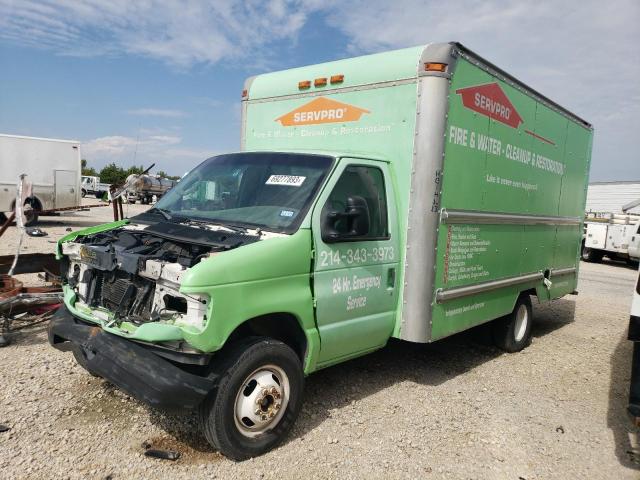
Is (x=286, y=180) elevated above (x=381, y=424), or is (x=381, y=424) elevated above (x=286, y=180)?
(x=286, y=180)

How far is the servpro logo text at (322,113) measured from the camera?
514 centimetres

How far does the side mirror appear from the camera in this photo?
3.99m

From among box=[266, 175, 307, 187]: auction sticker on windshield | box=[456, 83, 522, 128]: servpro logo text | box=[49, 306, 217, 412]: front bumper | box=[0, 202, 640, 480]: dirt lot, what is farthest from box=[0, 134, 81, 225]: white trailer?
box=[456, 83, 522, 128]: servpro logo text

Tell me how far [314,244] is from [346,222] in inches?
13.0

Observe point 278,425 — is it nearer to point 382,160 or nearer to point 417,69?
point 382,160

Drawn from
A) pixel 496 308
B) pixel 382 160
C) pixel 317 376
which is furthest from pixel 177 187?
pixel 496 308

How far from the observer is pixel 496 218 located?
19.1 ft

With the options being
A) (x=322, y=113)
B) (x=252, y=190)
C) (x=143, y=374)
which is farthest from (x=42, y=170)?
(x=143, y=374)

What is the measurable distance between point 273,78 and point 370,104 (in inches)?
58.3

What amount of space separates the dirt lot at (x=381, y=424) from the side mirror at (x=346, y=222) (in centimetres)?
159

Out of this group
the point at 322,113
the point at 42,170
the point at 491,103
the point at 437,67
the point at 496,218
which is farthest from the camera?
the point at 42,170

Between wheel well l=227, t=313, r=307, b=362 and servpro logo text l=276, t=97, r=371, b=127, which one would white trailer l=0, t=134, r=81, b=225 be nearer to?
servpro logo text l=276, t=97, r=371, b=127

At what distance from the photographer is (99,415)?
4156mm

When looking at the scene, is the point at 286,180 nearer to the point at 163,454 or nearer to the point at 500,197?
the point at 163,454
